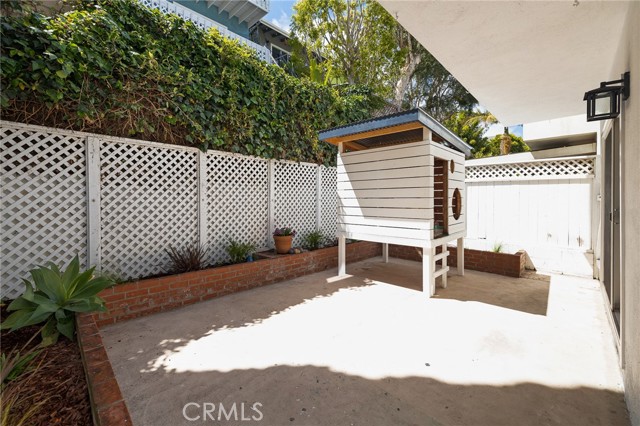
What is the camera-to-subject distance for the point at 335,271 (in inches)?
209

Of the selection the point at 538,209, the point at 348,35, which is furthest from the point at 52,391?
the point at 348,35

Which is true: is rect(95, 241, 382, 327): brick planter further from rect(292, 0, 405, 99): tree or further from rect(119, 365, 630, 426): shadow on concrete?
rect(292, 0, 405, 99): tree

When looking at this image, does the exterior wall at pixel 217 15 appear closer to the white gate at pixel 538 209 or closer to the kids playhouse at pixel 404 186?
the kids playhouse at pixel 404 186

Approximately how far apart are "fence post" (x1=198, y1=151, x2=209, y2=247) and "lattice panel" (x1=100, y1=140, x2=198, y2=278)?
0.06 meters

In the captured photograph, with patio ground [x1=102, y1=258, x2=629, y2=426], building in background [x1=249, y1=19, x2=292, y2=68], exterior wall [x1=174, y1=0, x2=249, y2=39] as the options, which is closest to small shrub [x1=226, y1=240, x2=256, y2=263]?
patio ground [x1=102, y1=258, x2=629, y2=426]

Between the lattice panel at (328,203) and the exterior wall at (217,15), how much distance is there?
9494 millimetres

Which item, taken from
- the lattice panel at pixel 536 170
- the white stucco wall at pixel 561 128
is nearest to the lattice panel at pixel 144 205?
the lattice panel at pixel 536 170

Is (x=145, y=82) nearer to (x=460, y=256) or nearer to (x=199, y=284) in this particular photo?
(x=199, y=284)

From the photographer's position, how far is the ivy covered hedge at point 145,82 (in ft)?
9.62

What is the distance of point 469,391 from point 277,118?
4.75 m

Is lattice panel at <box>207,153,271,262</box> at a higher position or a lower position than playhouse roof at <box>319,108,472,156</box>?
lower

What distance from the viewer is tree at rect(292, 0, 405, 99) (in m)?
10.7

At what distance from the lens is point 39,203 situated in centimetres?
331

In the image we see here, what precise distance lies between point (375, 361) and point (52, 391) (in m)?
2.09
